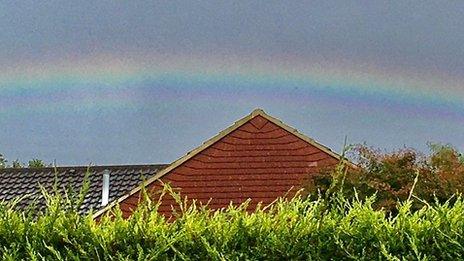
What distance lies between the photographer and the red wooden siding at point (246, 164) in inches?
640

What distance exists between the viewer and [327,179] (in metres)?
10.0

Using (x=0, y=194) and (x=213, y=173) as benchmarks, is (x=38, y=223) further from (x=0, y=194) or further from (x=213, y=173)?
(x=0, y=194)

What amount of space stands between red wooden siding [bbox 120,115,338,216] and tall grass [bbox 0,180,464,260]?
11610 mm

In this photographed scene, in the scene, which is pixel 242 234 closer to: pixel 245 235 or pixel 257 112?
pixel 245 235

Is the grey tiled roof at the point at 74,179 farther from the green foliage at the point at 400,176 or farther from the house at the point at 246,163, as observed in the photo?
the green foliage at the point at 400,176

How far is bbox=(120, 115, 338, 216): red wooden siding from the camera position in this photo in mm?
16250

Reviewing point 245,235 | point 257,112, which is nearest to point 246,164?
point 257,112

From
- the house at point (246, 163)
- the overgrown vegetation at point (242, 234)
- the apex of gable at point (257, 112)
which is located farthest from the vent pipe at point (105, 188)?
the overgrown vegetation at point (242, 234)

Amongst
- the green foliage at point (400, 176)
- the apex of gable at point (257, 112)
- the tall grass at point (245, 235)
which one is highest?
the apex of gable at point (257, 112)

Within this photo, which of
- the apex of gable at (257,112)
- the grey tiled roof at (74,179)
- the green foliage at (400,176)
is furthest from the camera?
the grey tiled roof at (74,179)

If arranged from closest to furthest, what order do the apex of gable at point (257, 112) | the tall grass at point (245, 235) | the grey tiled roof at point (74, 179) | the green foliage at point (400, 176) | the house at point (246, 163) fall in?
the tall grass at point (245, 235), the green foliage at point (400, 176), the house at point (246, 163), the apex of gable at point (257, 112), the grey tiled roof at point (74, 179)

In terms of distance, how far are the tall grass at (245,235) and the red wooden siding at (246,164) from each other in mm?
11610

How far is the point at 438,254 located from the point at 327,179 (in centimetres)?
572

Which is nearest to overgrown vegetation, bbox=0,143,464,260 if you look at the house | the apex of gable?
the house
